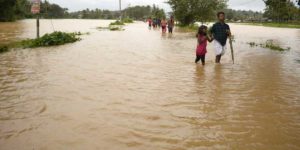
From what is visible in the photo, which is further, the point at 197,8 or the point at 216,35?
the point at 197,8

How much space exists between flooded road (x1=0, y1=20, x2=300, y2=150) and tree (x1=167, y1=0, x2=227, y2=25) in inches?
1165

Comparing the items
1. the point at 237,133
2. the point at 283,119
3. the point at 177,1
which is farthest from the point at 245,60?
the point at 177,1

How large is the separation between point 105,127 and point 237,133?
77.0 inches

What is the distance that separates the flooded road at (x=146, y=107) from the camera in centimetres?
477

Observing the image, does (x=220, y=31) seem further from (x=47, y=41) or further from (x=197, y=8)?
(x=197, y=8)

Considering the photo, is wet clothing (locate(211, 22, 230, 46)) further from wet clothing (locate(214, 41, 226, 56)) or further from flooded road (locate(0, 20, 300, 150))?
flooded road (locate(0, 20, 300, 150))

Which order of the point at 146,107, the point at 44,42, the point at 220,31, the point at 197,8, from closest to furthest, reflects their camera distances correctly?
the point at 146,107 < the point at 220,31 < the point at 44,42 < the point at 197,8

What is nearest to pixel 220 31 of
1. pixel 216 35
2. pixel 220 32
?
pixel 220 32

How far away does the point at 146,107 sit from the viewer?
20.6ft

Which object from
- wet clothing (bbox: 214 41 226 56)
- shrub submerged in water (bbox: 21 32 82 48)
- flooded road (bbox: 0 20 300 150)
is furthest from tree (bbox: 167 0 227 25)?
flooded road (bbox: 0 20 300 150)

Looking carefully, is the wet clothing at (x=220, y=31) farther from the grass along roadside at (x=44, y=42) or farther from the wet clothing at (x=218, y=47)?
the grass along roadside at (x=44, y=42)

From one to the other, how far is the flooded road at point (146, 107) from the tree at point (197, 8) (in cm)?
2960

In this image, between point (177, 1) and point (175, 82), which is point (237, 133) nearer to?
point (175, 82)

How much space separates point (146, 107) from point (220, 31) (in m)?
5.65
